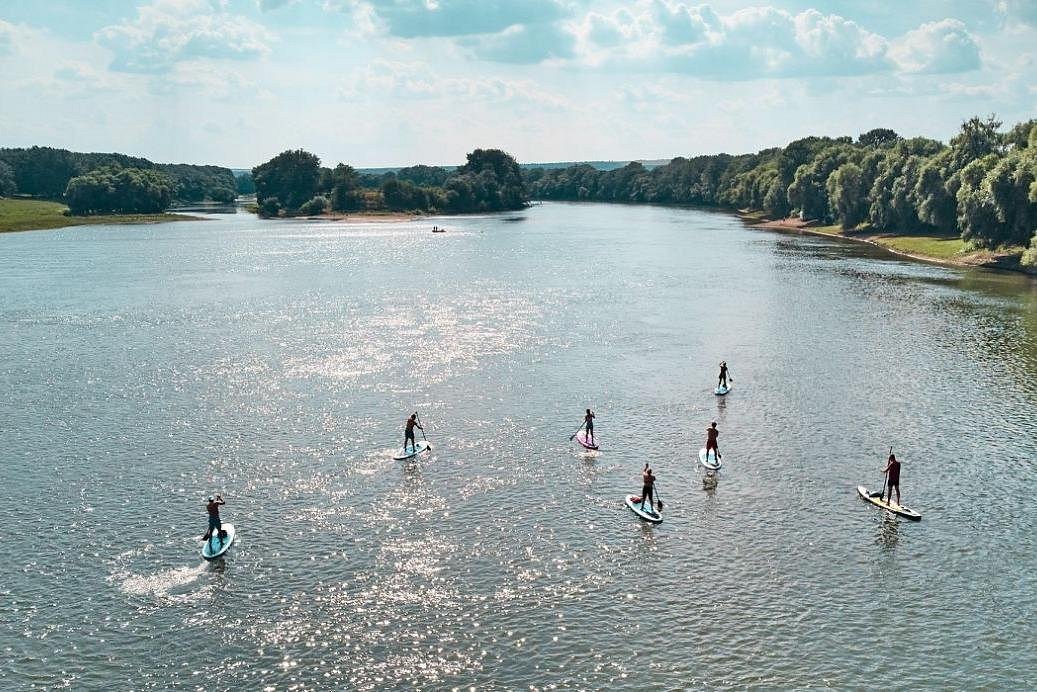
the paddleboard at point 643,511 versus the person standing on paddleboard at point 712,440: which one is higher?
the person standing on paddleboard at point 712,440

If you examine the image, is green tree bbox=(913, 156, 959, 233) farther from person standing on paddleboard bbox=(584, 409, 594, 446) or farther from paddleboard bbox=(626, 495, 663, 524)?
paddleboard bbox=(626, 495, 663, 524)

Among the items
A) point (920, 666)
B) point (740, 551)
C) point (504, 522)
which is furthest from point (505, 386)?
point (920, 666)

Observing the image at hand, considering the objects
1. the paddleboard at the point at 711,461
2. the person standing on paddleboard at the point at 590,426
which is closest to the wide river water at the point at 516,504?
the paddleboard at the point at 711,461

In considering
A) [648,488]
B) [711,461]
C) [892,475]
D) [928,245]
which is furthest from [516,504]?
[928,245]

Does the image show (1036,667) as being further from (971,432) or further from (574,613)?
(971,432)

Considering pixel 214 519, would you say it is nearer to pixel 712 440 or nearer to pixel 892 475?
pixel 712 440

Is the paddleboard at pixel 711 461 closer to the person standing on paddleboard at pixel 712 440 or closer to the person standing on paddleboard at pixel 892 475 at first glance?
the person standing on paddleboard at pixel 712 440
